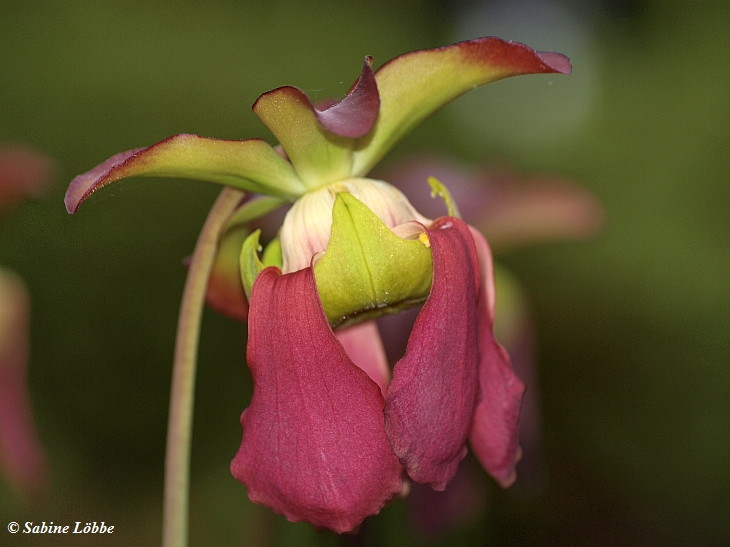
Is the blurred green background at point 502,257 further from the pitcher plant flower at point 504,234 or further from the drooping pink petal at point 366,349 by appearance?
the drooping pink petal at point 366,349

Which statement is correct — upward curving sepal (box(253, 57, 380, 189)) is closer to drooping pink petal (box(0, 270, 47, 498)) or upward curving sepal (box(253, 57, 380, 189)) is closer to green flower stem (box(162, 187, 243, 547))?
green flower stem (box(162, 187, 243, 547))

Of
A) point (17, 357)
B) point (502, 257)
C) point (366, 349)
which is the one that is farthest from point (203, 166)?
point (502, 257)

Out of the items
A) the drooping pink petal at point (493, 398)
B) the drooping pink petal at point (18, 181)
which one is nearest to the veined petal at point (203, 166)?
the drooping pink petal at point (493, 398)

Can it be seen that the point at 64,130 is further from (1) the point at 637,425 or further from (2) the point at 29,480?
(1) the point at 637,425

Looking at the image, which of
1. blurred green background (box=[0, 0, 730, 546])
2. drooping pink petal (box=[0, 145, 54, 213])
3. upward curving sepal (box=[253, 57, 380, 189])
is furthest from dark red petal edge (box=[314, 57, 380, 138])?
drooping pink petal (box=[0, 145, 54, 213])

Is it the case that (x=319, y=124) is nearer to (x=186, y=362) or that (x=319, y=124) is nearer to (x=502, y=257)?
(x=186, y=362)

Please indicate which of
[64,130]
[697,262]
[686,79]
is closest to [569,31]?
[686,79]
